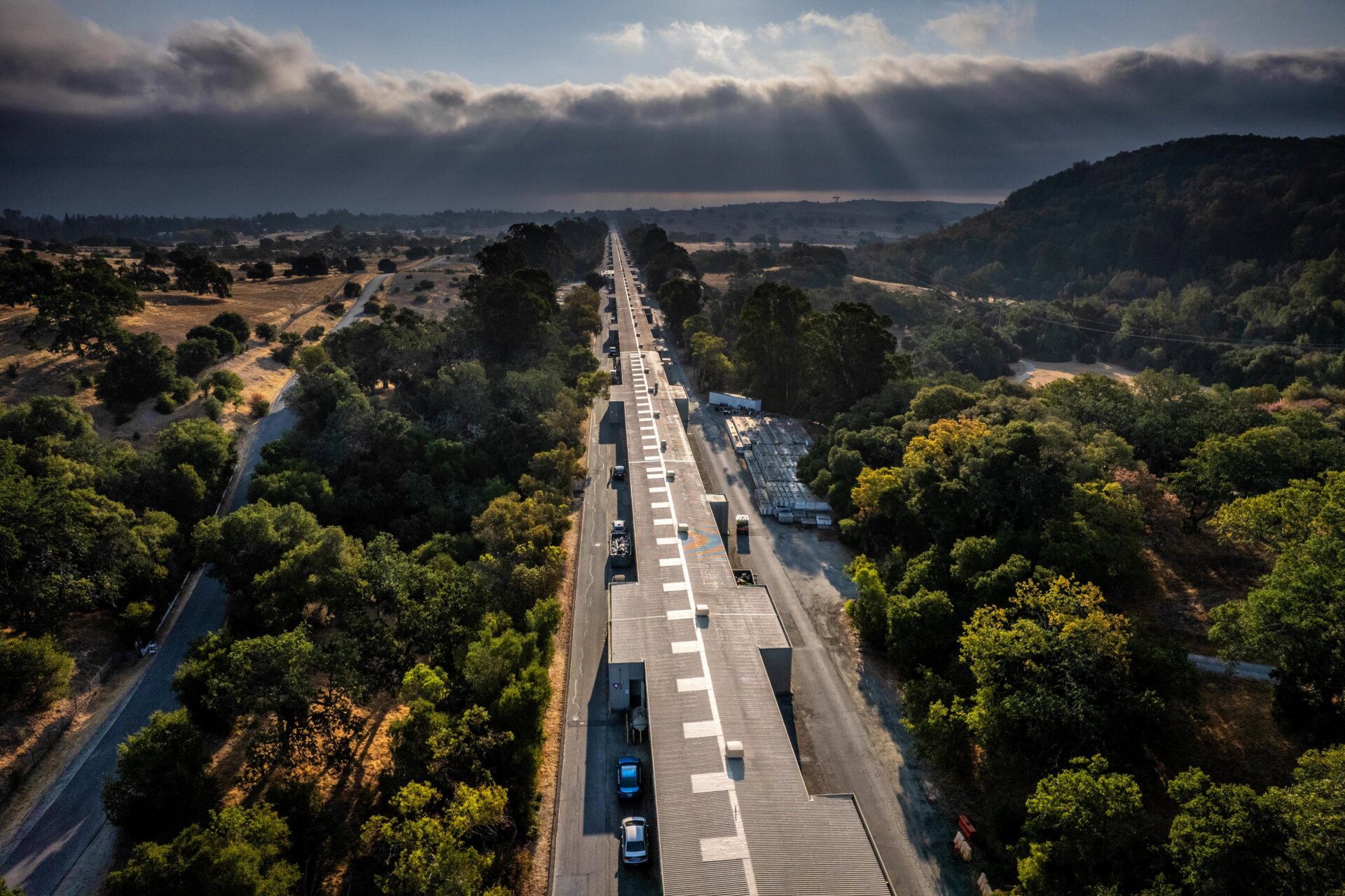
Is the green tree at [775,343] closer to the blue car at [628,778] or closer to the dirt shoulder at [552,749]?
the dirt shoulder at [552,749]

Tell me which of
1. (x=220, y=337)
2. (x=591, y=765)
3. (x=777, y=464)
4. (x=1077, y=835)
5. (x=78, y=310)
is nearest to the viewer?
(x=1077, y=835)

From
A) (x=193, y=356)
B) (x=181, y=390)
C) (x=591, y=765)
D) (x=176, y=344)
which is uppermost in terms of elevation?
(x=176, y=344)

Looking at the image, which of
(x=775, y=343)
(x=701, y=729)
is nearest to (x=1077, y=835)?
(x=701, y=729)

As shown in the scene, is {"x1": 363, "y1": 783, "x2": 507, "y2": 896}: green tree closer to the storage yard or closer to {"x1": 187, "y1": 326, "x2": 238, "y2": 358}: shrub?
the storage yard

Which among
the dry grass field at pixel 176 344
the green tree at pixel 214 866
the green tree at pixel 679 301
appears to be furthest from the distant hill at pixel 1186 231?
the green tree at pixel 214 866

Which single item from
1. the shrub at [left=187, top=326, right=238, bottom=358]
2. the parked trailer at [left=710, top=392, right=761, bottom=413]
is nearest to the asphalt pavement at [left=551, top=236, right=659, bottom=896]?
the parked trailer at [left=710, top=392, right=761, bottom=413]

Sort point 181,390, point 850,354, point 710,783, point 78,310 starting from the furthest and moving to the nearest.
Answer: point 850,354, point 78,310, point 181,390, point 710,783

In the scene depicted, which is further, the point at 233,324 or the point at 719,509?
the point at 233,324

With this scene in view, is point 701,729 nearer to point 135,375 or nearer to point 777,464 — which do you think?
point 777,464
